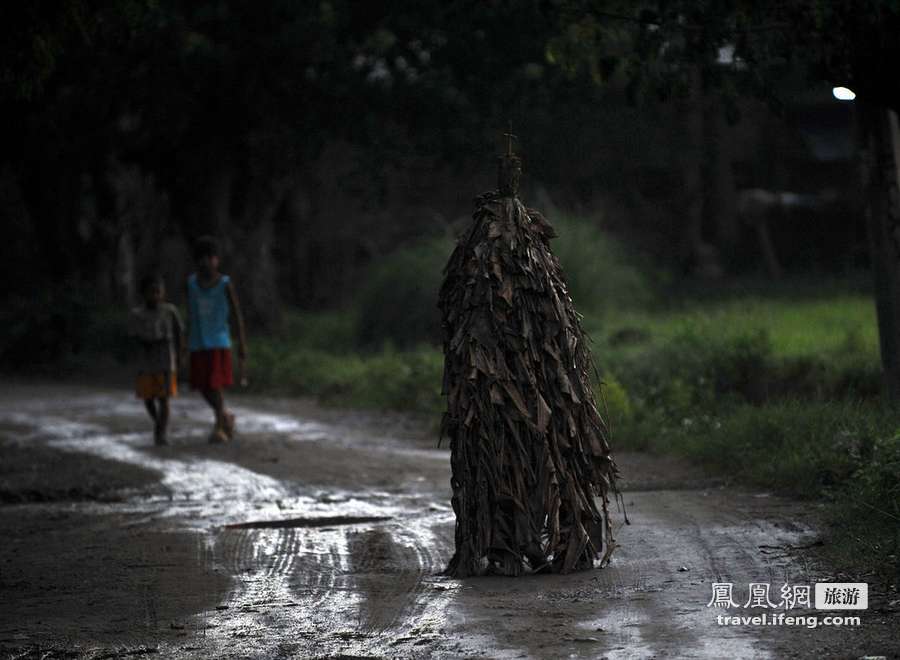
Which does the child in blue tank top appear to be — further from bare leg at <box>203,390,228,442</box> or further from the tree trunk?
the tree trunk

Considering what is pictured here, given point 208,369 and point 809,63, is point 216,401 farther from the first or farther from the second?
point 809,63

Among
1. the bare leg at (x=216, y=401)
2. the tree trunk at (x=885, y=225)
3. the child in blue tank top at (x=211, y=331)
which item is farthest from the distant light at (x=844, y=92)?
the bare leg at (x=216, y=401)

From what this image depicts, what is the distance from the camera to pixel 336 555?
688 cm

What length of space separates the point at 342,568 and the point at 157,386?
5.96 meters

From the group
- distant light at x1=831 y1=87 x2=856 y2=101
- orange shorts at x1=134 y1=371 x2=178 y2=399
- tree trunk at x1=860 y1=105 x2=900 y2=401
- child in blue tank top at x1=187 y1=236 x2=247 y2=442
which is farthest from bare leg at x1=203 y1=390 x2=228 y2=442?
distant light at x1=831 y1=87 x2=856 y2=101

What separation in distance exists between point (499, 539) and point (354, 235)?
86.2 ft

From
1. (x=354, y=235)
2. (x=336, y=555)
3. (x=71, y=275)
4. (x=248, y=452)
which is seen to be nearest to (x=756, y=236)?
(x=354, y=235)

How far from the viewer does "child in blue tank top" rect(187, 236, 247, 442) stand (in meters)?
11.9

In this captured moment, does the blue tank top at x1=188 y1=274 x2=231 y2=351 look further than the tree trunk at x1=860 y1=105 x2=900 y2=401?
Yes

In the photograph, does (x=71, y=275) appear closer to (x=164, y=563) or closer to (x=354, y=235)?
(x=354, y=235)

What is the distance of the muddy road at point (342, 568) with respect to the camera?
498 centimetres

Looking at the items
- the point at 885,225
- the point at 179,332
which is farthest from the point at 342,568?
the point at 179,332

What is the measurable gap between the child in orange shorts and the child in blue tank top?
28 cm

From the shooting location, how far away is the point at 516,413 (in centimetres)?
596
